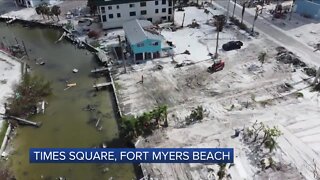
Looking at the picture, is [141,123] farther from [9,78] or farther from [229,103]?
[9,78]

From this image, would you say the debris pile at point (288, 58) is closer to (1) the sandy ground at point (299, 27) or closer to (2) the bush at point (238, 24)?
(1) the sandy ground at point (299, 27)

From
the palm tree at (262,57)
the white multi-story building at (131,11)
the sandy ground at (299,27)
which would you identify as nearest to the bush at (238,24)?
the sandy ground at (299,27)

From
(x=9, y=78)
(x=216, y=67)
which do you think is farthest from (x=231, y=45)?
(x=9, y=78)

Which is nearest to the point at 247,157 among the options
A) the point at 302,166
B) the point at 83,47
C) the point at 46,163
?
the point at 302,166

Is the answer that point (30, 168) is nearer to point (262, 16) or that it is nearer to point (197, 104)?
point (197, 104)

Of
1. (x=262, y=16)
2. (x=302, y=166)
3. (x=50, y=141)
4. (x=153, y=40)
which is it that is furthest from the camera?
(x=262, y=16)

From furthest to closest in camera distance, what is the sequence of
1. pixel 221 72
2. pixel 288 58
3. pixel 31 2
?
1. pixel 31 2
2. pixel 288 58
3. pixel 221 72

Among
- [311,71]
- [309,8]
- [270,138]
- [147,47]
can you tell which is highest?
[309,8]
